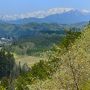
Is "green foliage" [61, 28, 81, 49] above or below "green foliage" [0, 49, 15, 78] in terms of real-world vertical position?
above

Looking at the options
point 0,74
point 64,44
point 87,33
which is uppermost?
point 87,33

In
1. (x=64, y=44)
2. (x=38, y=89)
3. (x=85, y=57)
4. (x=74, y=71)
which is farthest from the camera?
(x=64, y=44)

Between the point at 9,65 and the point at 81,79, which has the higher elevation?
the point at 81,79

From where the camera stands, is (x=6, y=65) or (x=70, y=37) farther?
(x=6, y=65)

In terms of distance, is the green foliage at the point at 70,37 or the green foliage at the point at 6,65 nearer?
the green foliage at the point at 70,37

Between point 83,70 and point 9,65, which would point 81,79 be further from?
point 9,65

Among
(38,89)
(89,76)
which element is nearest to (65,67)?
(89,76)

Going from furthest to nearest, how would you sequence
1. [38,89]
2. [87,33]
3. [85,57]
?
[87,33] < [38,89] < [85,57]

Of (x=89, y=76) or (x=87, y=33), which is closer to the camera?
(x=89, y=76)

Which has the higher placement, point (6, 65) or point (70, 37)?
point (70, 37)

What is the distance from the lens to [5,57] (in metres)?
174

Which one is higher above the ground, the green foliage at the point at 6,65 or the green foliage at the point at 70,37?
the green foliage at the point at 70,37

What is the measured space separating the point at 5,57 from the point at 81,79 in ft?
468

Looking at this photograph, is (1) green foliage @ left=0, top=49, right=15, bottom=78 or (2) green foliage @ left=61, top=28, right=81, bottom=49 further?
(1) green foliage @ left=0, top=49, right=15, bottom=78
